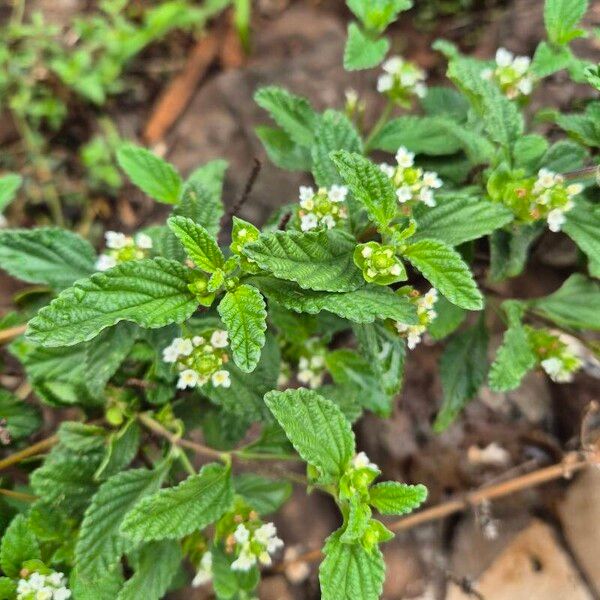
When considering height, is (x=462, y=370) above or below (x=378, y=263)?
below

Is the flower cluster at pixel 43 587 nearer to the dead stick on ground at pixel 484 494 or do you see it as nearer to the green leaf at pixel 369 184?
the dead stick on ground at pixel 484 494

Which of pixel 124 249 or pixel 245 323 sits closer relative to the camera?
pixel 245 323

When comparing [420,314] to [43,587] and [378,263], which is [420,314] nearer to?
[378,263]

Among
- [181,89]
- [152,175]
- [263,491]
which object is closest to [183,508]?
[263,491]

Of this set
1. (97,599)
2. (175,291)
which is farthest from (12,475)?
(175,291)

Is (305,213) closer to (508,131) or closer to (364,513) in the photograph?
(508,131)

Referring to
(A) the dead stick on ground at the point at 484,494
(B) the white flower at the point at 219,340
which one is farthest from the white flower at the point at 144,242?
(A) the dead stick on ground at the point at 484,494
